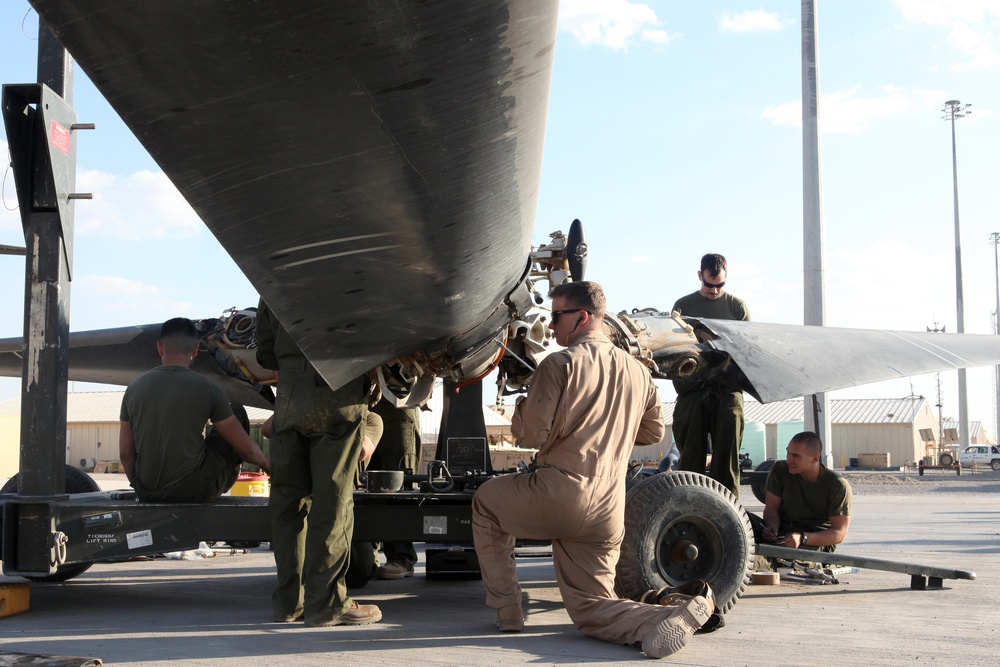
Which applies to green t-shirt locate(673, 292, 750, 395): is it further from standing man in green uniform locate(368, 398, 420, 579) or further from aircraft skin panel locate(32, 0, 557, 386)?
aircraft skin panel locate(32, 0, 557, 386)

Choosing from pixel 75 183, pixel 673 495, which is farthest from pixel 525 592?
pixel 75 183

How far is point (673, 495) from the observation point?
4703mm

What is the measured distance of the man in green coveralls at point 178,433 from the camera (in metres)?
4.96

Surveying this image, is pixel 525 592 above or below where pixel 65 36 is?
below

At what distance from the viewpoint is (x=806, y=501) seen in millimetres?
5941

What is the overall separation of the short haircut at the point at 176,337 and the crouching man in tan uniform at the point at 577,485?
204 cm

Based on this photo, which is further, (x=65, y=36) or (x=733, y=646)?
(x=733, y=646)

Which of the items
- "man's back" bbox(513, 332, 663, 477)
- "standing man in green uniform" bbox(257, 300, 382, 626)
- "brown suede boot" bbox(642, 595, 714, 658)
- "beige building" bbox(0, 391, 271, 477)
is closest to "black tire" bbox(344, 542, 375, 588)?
"standing man in green uniform" bbox(257, 300, 382, 626)

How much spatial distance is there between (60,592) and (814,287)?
13.2m

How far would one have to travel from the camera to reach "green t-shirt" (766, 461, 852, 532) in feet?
19.2

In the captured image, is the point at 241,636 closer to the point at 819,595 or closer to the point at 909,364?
the point at 819,595

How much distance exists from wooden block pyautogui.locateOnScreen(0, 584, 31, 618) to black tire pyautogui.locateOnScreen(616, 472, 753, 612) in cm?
309

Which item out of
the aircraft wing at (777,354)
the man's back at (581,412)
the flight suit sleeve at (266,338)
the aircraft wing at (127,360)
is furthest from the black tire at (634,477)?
the aircraft wing at (127,360)

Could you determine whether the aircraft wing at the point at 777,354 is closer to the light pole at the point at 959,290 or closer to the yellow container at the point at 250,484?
the yellow container at the point at 250,484
